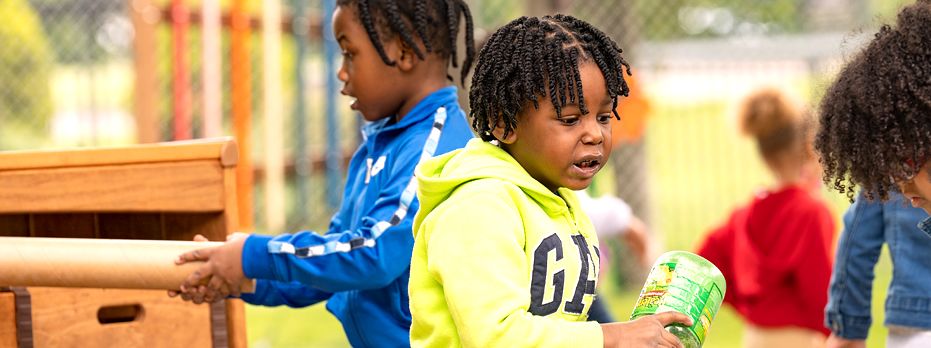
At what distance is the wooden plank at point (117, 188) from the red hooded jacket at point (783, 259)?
2587 mm

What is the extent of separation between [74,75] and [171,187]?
8.73 metres

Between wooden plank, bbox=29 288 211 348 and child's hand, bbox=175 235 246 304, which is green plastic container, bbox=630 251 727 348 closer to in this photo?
child's hand, bbox=175 235 246 304

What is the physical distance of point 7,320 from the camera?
3002 mm

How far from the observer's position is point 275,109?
9.19 m

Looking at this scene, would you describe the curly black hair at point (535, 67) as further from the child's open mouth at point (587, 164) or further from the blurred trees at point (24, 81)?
the blurred trees at point (24, 81)

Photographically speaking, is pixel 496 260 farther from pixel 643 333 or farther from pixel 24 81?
pixel 24 81

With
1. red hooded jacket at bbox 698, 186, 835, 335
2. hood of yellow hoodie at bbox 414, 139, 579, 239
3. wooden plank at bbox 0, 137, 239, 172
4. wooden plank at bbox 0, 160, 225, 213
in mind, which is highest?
hood of yellow hoodie at bbox 414, 139, 579, 239

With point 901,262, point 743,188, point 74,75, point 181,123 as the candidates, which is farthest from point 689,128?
point 901,262

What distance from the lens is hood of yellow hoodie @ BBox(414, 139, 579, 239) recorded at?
2.29 metres

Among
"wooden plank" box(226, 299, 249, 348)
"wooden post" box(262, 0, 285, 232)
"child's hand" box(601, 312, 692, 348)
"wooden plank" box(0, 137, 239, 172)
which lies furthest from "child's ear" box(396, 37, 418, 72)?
"wooden post" box(262, 0, 285, 232)

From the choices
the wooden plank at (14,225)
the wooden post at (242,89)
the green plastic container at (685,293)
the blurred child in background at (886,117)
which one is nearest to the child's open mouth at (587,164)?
the green plastic container at (685,293)

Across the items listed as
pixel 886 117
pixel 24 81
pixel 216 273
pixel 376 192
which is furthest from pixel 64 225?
pixel 24 81

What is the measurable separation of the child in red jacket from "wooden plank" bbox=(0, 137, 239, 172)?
2.54 m

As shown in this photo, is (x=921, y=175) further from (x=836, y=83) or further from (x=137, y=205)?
(x=137, y=205)
